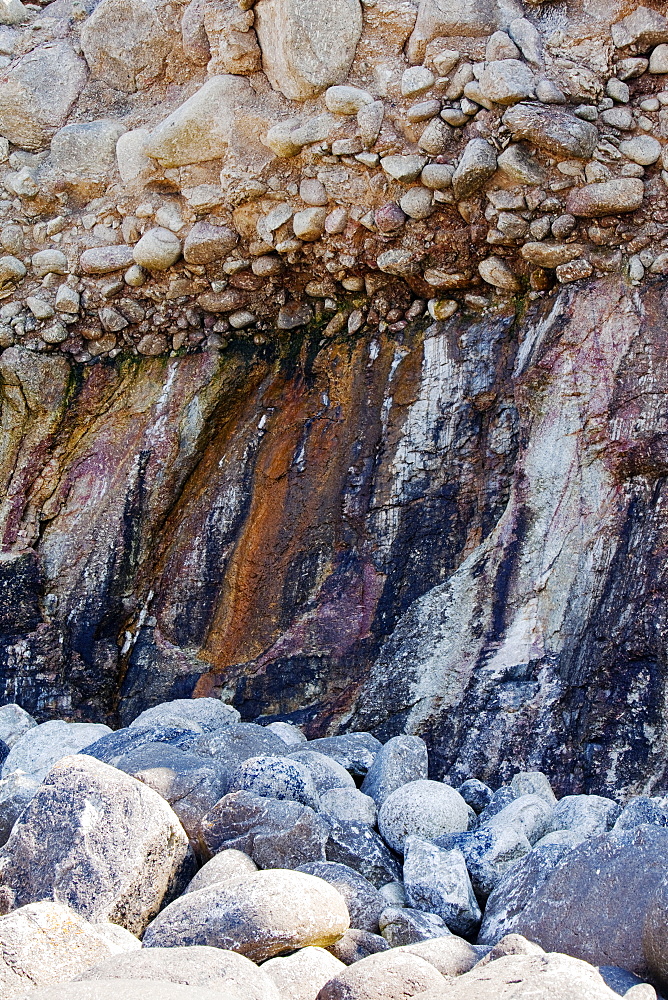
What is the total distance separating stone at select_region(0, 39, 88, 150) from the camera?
19.2 ft

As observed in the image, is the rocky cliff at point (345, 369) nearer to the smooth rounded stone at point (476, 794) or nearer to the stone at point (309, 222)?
the stone at point (309, 222)

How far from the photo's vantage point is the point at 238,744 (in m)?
3.95

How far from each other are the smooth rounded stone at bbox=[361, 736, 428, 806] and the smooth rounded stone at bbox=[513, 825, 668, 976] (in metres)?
1.15

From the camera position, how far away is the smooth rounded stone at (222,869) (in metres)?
2.98

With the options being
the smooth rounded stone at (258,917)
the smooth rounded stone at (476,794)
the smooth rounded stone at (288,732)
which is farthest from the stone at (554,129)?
the smooth rounded stone at (258,917)

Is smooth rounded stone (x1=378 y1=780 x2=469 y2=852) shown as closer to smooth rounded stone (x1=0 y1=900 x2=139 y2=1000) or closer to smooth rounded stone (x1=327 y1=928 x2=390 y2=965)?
smooth rounded stone (x1=327 y1=928 x2=390 y2=965)

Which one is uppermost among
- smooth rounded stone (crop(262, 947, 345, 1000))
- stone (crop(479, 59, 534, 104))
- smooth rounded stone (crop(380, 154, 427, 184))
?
stone (crop(479, 59, 534, 104))

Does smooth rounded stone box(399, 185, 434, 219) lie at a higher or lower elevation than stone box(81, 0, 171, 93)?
lower

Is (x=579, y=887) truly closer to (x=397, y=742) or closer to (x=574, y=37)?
(x=397, y=742)

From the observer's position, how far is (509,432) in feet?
15.9

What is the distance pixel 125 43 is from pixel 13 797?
4.32 meters

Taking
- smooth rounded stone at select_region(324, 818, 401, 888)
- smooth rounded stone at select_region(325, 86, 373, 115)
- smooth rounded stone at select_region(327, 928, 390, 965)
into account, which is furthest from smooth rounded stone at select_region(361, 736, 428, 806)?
smooth rounded stone at select_region(325, 86, 373, 115)

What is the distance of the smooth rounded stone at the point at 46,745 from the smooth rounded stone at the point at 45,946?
1.43m

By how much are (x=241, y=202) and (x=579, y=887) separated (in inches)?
151
